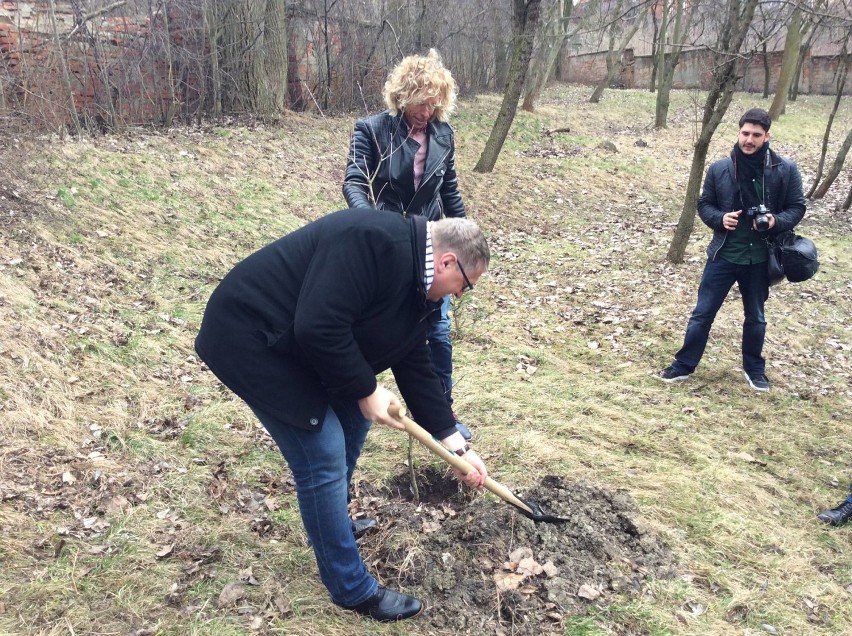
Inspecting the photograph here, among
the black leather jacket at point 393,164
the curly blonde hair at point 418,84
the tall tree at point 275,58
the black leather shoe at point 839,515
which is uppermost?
the tall tree at point 275,58

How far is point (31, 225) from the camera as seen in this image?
604 centimetres

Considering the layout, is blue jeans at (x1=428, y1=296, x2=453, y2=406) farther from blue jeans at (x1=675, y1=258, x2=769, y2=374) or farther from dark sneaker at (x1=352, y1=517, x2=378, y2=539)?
blue jeans at (x1=675, y1=258, x2=769, y2=374)

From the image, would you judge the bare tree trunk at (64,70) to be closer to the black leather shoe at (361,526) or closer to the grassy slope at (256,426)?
the grassy slope at (256,426)

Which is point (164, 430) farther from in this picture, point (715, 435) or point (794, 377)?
point (794, 377)

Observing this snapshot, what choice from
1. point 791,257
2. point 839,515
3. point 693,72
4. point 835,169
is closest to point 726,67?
point 791,257

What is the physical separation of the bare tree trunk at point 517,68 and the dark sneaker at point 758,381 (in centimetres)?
774

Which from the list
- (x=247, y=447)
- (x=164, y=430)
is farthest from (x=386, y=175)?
(x=164, y=430)

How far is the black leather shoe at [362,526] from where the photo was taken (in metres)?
3.21

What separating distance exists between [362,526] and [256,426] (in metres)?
1.36

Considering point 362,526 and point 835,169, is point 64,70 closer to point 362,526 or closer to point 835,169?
point 362,526

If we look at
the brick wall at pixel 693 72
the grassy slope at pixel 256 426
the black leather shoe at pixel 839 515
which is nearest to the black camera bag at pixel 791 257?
the grassy slope at pixel 256 426

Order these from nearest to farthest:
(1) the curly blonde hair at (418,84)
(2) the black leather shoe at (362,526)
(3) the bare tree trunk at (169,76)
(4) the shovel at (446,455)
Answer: (4) the shovel at (446,455) < (2) the black leather shoe at (362,526) < (1) the curly blonde hair at (418,84) < (3) the bare tree trunk at (169,76)

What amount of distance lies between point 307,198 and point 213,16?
383cm

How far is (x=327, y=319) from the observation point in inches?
78.5
